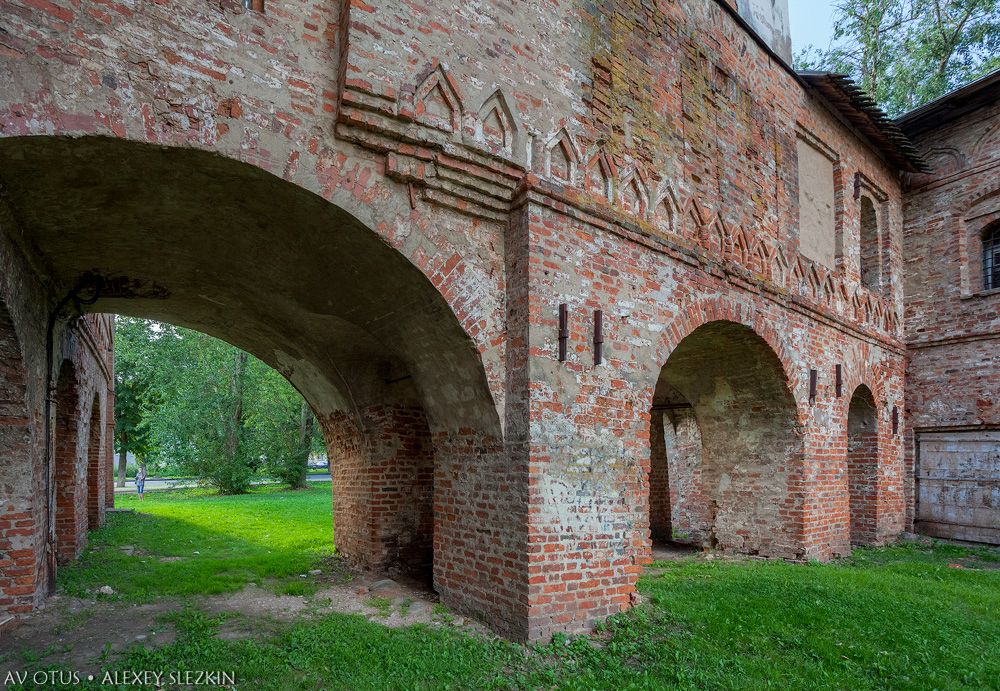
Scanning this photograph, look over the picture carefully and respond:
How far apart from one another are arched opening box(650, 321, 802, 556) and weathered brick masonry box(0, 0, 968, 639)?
0.04 m

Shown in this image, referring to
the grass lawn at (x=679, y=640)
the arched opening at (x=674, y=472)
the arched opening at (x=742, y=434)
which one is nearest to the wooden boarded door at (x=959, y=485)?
the grass lawn at (x=679, y=640)

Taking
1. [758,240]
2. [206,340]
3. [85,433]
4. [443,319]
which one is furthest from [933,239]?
[206,340]

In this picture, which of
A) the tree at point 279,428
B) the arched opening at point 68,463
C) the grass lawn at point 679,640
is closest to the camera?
the grass lawn at point 679,640

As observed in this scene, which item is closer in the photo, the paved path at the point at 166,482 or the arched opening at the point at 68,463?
the arched opening at the point at 68,463

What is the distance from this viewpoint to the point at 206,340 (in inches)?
918

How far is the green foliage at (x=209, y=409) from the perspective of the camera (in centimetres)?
2211

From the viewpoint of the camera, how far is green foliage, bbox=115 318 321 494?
22.1 meters

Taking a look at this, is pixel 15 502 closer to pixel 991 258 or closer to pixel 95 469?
pixel 95 469

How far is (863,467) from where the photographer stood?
11.4 meters

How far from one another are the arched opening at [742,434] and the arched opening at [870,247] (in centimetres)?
522

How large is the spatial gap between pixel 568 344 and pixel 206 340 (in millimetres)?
21097

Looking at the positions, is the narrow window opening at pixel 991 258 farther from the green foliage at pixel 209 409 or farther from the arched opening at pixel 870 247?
the green foliage at pixel 209 409

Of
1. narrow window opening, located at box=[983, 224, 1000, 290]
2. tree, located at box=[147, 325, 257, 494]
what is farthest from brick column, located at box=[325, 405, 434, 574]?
tree, located at box=[147, 325, 257, 494]

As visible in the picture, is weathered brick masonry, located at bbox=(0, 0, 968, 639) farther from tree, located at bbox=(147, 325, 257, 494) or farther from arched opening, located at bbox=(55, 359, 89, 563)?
tree, located at bbox=(147, 325, 257, 494)
